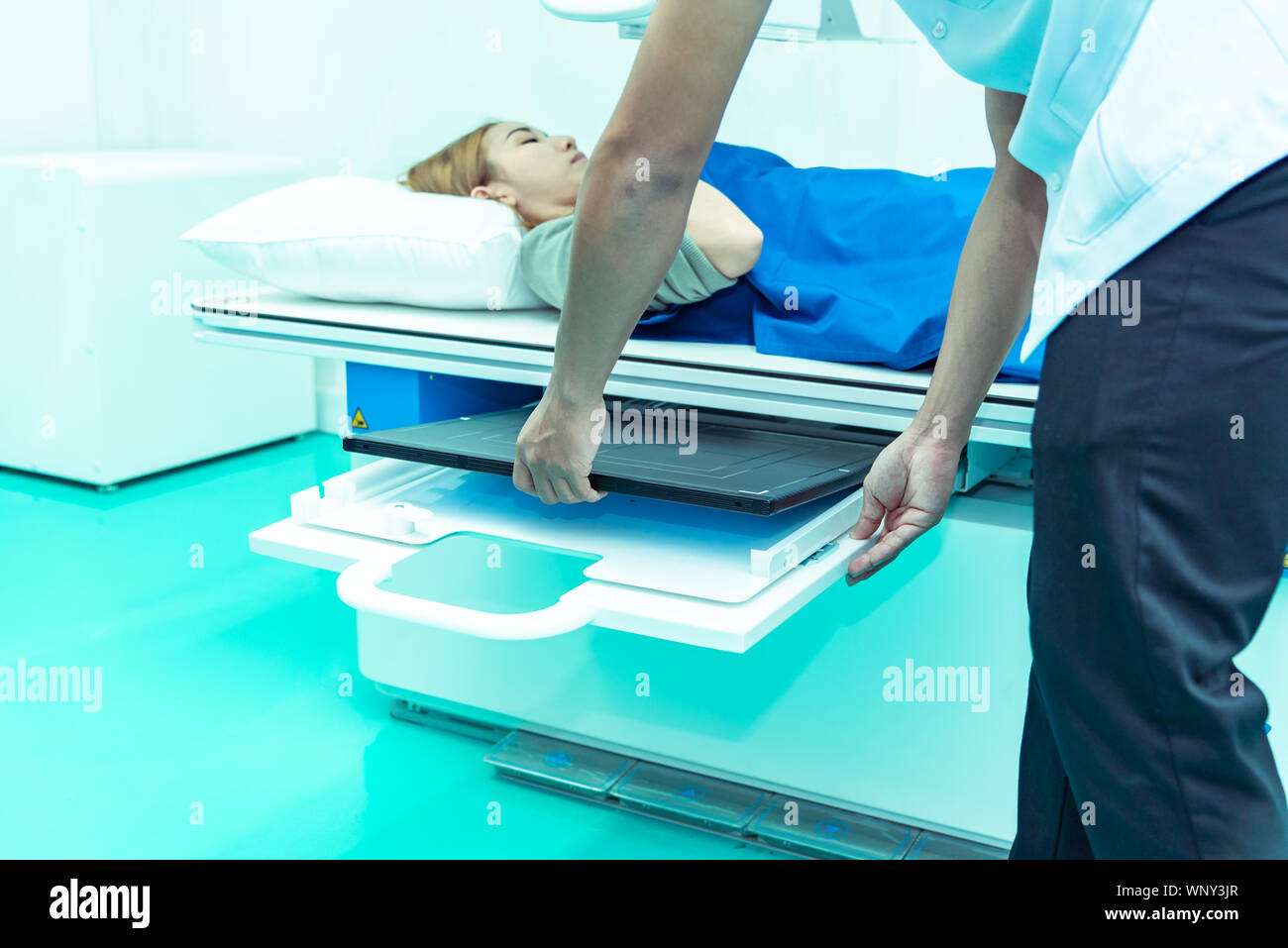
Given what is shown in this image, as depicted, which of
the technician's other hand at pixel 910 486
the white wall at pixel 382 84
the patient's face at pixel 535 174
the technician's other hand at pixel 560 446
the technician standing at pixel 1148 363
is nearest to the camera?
the technician standing at pixel 1148 363

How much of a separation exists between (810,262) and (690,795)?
0.74 meters

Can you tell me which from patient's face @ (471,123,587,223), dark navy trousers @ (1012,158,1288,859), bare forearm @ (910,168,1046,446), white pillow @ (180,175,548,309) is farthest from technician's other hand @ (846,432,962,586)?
patient's face @ (471,123,587,223)

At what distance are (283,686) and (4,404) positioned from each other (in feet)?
4.88

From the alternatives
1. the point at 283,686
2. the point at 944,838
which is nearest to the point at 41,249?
the point at 283,686

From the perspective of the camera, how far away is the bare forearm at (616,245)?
83 cm

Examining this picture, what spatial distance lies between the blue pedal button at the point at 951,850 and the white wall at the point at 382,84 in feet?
4.86

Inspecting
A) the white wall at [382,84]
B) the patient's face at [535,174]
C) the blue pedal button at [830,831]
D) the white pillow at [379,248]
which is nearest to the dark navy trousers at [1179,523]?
the blue pedal button at [830,831]

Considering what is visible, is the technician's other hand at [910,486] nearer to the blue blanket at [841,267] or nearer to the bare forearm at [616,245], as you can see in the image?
the blue blanket at [841,267]

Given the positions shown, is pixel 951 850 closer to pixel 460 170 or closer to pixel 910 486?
pixel 910 486

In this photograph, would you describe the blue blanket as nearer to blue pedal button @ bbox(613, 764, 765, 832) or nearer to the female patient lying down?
the female patient lying down

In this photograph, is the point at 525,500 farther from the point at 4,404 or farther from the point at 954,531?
the point at 4,404

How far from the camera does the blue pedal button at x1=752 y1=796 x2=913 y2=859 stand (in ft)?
4.87

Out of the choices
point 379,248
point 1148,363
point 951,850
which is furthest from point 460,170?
point 1148,363

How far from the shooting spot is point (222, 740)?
1762mm
